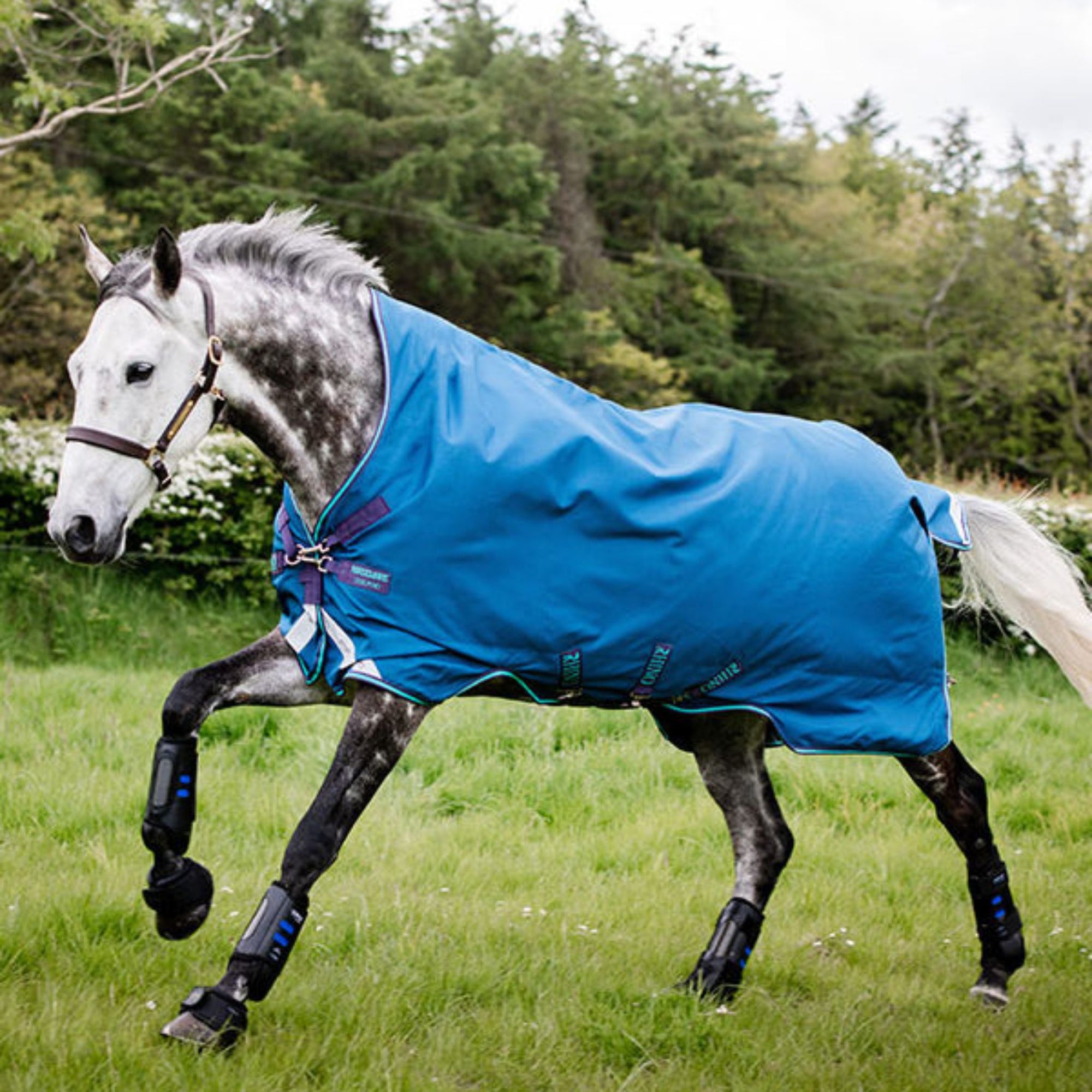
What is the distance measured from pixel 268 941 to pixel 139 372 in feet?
5.04

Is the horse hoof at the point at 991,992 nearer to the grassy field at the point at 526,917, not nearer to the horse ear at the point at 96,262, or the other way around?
the grassy field at the point at 526,917

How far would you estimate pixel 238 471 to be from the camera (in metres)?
10.6

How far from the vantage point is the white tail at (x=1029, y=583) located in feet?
15.1

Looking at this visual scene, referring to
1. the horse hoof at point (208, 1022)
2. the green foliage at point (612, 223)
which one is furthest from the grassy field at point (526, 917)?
the green foliage at point (612, 223)

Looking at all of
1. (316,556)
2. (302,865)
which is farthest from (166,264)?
(302,865)

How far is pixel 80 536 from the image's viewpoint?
10.6 feet

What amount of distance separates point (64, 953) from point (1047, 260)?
127 feet

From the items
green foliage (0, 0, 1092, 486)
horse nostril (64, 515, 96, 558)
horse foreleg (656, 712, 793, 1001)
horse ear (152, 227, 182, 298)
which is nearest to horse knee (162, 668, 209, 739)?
horse nostril (64, 515, 96, 558)

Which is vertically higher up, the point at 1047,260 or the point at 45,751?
the point at 1047,260

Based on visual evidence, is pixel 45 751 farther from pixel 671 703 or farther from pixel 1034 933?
pixel 1034 933

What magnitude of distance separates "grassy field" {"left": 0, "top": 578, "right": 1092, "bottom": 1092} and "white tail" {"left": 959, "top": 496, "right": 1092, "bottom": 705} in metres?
1.16

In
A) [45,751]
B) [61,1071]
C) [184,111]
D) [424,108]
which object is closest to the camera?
[61,1071]

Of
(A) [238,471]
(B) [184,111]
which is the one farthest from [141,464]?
(B) [184,111]

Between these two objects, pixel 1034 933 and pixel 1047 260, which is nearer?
pixel 1034 933
